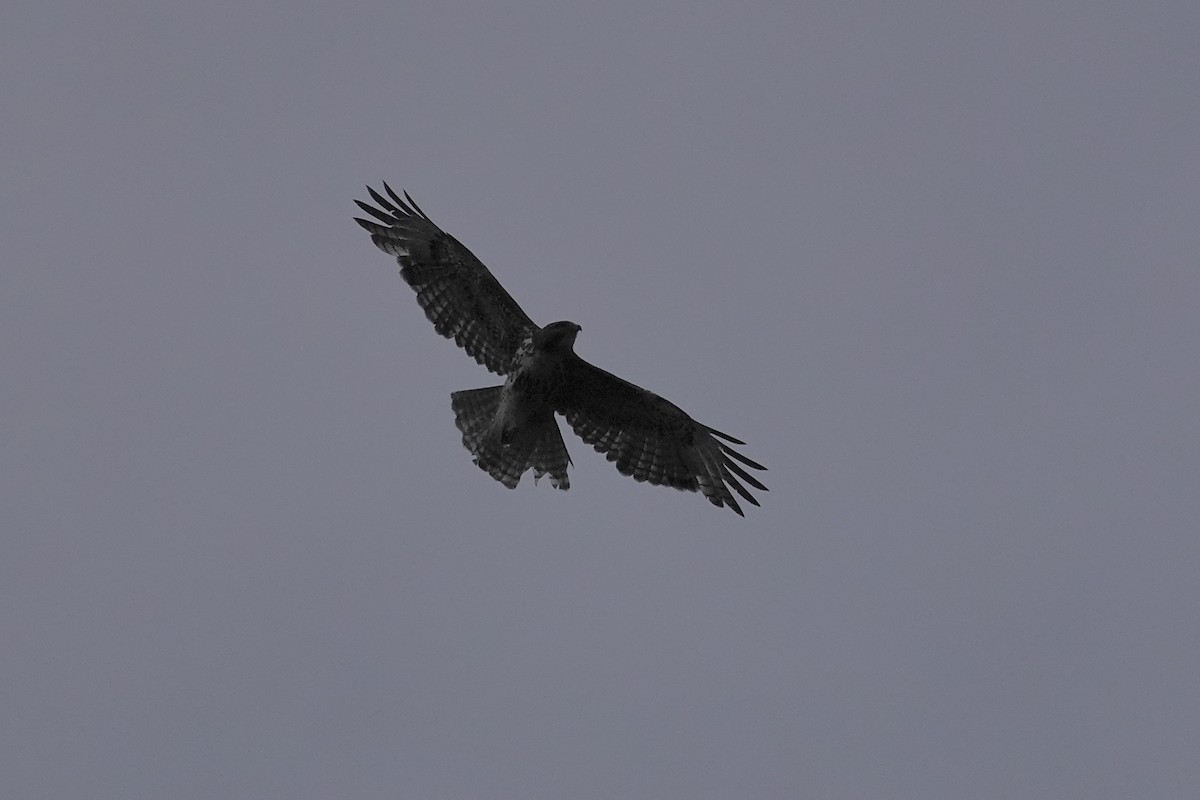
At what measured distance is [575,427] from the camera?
13.7 m

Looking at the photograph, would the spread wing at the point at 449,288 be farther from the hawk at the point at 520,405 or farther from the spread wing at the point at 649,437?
the spread wing at the point at 649,437

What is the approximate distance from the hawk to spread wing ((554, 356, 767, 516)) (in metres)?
0.01

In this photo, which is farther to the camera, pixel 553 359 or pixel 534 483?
pixel 534 483

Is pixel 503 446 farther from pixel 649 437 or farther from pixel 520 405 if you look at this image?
pixel 649 437

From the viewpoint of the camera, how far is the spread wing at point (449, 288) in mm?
13430

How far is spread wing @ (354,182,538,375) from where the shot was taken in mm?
13430

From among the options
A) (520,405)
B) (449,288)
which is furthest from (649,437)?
(449,288)

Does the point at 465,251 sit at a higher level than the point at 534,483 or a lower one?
higher

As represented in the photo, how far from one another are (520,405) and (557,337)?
3.15ft

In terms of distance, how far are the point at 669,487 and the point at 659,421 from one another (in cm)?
70

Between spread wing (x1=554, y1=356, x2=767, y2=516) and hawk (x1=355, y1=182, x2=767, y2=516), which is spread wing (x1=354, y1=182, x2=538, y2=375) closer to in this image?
hawk (x1=355, y1=182, x2=767, y2=516)

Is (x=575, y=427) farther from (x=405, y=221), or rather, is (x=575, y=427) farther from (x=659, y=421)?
(x=405, y=221)

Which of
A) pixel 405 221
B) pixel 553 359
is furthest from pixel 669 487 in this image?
pixel 405 221

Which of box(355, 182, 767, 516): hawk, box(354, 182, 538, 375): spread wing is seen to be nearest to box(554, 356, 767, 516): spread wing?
box(355, 182, 767, 516): hawk
